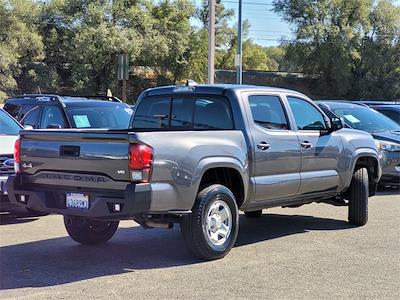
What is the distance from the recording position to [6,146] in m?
8.45

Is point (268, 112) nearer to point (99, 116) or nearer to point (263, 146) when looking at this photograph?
point (263, 146)

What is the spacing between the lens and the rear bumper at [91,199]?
17.7ft

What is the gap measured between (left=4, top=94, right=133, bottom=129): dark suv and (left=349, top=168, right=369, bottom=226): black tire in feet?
13.7

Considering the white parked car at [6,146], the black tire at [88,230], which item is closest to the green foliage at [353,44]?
the white parked car at [6,146]

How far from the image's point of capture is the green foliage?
51.9 meters

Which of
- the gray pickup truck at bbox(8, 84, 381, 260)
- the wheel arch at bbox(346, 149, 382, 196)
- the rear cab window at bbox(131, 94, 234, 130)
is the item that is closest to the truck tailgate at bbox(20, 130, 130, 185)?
the gray pickup truck at bbox(8, 84, 381, 260)

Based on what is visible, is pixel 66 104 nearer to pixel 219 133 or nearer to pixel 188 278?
pixel 219 133

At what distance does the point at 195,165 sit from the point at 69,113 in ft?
15.4

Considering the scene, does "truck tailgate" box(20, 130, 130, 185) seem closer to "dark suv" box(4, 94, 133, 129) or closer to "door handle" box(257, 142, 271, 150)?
"door handle" box(257, 142, 271, 150)

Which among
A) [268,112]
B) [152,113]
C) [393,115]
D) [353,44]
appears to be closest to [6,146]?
[152,113]

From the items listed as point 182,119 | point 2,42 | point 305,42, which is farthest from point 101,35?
point 182,119

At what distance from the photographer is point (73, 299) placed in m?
4.92

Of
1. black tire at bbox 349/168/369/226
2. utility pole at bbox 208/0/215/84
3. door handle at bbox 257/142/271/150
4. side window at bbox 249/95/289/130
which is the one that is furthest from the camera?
utility pole at bbox 208/0/215/84

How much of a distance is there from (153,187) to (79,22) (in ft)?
132
